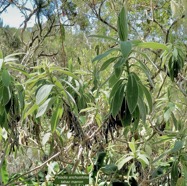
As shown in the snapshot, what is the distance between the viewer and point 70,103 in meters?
1.16

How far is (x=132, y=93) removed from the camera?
1.05m

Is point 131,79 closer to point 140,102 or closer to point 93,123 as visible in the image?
point 140,102

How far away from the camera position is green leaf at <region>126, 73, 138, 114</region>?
3.37ft

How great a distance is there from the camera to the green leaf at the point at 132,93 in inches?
40.5

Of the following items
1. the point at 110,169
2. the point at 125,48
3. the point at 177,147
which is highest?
the point at 125,48

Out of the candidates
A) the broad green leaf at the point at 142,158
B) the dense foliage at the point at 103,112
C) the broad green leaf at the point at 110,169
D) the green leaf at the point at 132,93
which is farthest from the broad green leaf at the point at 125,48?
the broad green leaf at the point at 110,169

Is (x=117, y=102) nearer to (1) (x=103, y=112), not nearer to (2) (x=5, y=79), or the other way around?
(2) (x=5, y=79)

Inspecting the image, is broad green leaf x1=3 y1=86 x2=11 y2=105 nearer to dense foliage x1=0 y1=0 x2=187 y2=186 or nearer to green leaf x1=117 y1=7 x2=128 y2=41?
dense foliage x1=0 y1=0 x2=187 y2=186

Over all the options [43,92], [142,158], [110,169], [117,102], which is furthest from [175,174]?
[43,92]

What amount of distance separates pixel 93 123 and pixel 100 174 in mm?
334

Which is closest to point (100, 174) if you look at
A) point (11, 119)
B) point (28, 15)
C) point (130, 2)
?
point (11, 119)

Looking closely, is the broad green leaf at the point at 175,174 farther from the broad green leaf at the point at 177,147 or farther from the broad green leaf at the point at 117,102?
the broad green leaf at the point at 117,102

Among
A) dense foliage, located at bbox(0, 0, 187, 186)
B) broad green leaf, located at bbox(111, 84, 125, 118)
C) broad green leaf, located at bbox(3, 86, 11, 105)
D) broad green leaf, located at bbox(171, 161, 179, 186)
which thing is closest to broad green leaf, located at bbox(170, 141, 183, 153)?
dense foliage, located at bbox(0, 0, 187, 186)

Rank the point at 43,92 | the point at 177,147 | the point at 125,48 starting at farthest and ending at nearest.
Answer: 1. the point at 177,147
2. the point at 43,92
3. the point at 125,48
